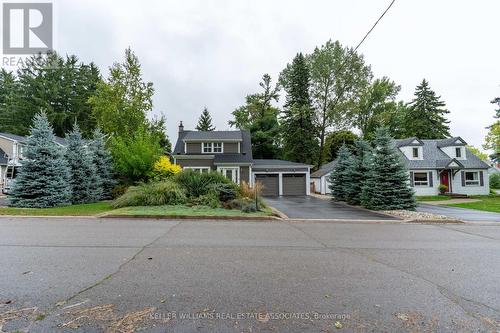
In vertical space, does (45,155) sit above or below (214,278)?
above

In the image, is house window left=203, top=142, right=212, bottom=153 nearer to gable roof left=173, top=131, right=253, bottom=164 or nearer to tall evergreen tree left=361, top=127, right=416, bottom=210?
gable roof left=173, top=131, right=253, bottom=164

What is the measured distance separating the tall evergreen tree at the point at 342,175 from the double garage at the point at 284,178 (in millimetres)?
6041

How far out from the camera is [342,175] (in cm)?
2012

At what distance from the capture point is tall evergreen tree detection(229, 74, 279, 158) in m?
41.0

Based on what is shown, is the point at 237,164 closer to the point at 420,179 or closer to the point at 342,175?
the point at 342,175

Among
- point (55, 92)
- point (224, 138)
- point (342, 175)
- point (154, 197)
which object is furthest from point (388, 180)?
point (55, 92)

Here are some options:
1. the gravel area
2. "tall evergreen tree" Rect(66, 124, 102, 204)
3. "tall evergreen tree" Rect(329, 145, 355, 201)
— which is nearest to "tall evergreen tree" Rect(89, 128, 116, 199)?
"tall evergreen tree" Rect(66, 124, 102, 204)

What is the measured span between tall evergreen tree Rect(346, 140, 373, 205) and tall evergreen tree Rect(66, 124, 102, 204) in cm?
1659

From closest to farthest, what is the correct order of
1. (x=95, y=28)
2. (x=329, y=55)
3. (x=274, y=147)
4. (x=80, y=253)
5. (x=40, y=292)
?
(x=40, y=292) < (x=80, y=253) < (x=95, y=28) < (x=329, y=55) < (x=274, y=147)

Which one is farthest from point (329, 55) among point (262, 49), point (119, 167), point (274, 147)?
point (119, 167)

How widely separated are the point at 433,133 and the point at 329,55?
62.5 ft

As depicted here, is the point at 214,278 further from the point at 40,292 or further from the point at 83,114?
the point at 83,114

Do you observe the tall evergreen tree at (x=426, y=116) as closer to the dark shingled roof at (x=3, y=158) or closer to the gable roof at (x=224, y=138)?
the gable roof at (x=224, y=138)

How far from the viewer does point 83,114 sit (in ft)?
133
